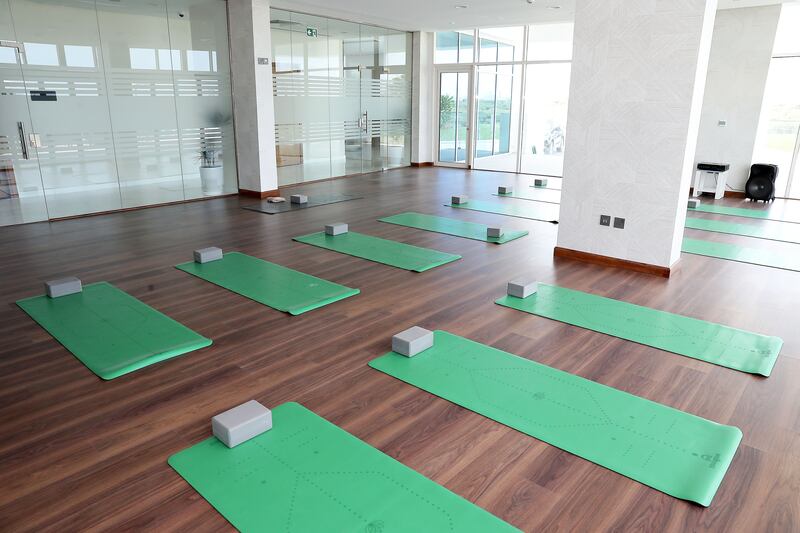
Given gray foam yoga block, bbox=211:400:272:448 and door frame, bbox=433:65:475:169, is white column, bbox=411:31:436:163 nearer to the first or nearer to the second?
door frame, bbox=433:65:475:169

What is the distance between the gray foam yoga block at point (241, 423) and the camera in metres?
2.46

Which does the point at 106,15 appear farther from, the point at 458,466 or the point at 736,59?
the point at 736,59

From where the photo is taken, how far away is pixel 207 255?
5191 millimetres

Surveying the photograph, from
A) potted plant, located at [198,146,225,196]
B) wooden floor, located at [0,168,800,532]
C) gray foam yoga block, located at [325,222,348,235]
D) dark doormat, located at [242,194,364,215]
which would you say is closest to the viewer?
wooden floor, located at [0,168,800,532]

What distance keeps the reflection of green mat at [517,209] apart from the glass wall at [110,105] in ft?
13.3

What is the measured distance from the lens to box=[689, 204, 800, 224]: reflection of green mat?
7495 mm

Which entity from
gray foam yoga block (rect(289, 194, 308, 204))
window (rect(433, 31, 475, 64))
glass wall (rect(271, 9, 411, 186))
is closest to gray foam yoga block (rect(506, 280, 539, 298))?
gray foam yoga block (rect(289, 194, 308, 204))

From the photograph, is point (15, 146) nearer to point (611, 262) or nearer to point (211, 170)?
point (211, 170)

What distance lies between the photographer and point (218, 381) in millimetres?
3070

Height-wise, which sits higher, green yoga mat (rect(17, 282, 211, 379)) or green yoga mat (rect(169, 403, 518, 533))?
green yoga mat (rect(17, 282, 211, 379))

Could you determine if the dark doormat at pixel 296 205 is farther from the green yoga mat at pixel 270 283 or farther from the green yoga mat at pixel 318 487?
the green yoga mat at pixel 318 487

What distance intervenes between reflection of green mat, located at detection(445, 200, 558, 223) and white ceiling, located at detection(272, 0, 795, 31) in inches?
121

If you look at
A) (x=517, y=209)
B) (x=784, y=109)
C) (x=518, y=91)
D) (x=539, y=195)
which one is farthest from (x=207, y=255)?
(x=784, y=109)

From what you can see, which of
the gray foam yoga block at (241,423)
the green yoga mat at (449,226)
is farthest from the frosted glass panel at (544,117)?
the gray foam yoga block at (241,423)
